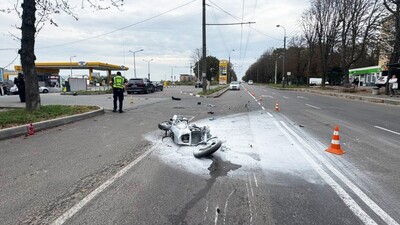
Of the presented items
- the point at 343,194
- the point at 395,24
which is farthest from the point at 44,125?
the point at 395,24

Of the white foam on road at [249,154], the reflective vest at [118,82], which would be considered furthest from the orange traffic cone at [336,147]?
the reflective vest at [118,82]

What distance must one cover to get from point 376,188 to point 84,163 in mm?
4913

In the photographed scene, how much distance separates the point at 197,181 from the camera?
4.22 metres

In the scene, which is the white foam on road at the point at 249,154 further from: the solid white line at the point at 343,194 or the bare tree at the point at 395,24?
the bare tree at the point at 395,24

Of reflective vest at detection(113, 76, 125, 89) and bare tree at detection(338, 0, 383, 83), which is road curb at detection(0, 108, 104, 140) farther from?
bare tree at detection(338, 0, 383, 83)

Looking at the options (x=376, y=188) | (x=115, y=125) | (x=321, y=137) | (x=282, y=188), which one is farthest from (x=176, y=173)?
(x=115, y=125)

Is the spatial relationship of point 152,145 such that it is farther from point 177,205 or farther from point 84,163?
point 177,205

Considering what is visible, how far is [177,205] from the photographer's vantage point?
3.43 meters

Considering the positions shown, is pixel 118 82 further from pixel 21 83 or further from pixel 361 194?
pixel 361 194

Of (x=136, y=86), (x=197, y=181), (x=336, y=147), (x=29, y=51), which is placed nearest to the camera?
(x=197, y=181)

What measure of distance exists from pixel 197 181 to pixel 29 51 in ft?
30.8

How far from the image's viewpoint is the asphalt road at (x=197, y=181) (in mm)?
3213

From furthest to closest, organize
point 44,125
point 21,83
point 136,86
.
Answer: point 136,86 < point 21,83 < point 44,125

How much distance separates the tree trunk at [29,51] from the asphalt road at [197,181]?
3.75 meters
